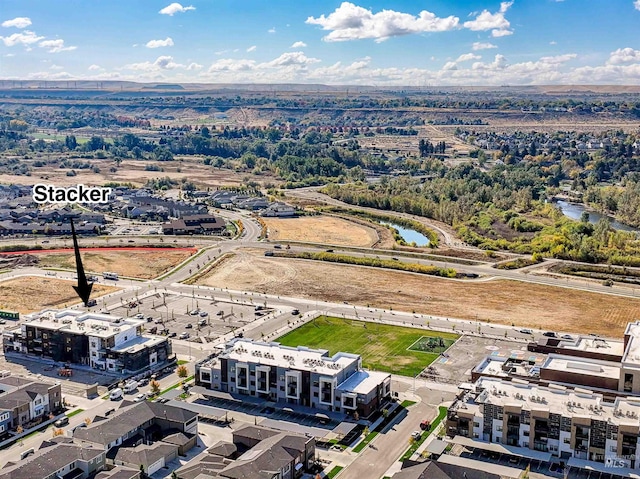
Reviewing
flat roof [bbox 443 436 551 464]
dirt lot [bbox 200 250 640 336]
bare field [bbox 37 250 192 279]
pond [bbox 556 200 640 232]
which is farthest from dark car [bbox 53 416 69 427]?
pond [bbox 556 200 640 232]

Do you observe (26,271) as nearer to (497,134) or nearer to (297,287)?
(297,287)

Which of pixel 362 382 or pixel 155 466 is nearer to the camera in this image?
pixel 155 466

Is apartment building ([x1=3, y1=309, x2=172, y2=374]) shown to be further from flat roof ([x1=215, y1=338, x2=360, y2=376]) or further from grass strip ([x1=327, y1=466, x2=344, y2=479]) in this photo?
grass strip ([x1=327, y1=466, x2=344, y2=479])

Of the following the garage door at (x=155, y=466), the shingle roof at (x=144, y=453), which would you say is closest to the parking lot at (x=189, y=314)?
the shingle roof at (x=144, y=453)

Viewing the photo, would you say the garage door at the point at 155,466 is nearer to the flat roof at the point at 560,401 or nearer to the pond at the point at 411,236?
the flat roof at the point at 560,401

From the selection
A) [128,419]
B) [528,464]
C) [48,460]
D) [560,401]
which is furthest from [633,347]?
[48,460]

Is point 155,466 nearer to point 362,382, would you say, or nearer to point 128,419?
point 128,419
